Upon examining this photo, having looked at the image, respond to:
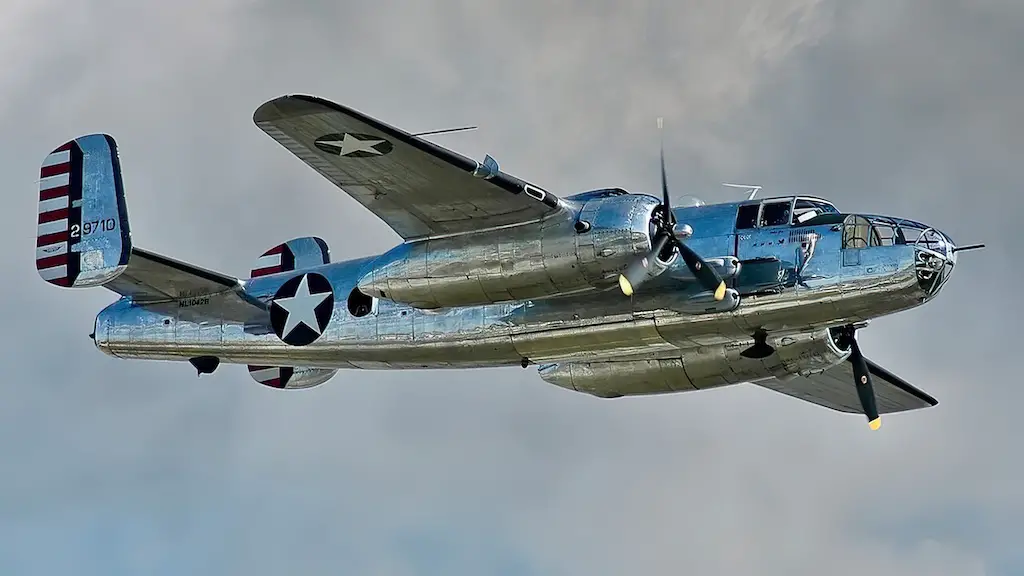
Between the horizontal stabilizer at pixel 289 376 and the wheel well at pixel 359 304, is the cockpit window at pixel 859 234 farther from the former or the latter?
the horizontal stabilizer at pixel 289 376

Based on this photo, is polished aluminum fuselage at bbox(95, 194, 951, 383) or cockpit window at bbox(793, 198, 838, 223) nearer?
polished aluminum fuselage at bbox(95, 194, 951, 383)

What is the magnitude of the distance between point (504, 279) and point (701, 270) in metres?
2.74

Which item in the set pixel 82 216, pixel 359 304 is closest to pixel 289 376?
pixel 359 304

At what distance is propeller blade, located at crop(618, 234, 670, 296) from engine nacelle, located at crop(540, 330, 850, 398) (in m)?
3.04

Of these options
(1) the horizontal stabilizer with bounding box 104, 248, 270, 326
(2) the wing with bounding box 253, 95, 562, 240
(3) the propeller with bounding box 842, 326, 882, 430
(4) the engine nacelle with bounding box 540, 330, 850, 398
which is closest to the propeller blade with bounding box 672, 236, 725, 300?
(2) the wing with bounding box 253, 95, 562, 240

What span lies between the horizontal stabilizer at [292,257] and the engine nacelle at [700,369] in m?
4.89

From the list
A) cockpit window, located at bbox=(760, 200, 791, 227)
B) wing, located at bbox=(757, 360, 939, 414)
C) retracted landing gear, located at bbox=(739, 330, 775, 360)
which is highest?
cockpit window, located at bbox=(760, 200, 791, 227)

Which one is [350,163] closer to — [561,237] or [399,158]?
[399,158]

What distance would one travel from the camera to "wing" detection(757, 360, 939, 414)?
2708cm

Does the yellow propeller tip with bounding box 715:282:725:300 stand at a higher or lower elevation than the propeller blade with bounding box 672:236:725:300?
lower

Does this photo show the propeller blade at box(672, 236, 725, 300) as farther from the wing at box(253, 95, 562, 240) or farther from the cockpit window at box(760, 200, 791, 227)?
the wing at box(253, 95, 562, 240)

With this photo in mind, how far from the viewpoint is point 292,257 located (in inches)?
1061

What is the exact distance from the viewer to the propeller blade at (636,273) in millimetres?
20344

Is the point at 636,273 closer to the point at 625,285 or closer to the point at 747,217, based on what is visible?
the point at 625,285
